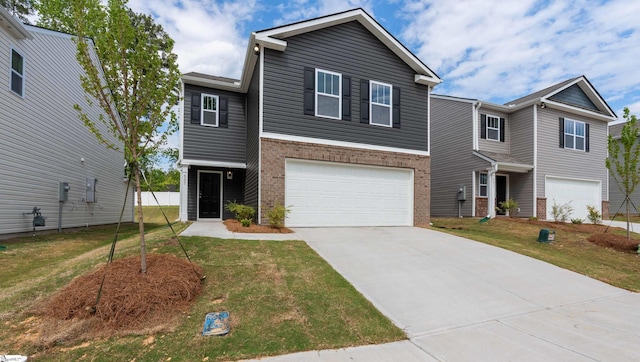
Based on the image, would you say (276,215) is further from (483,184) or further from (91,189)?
(483,184)

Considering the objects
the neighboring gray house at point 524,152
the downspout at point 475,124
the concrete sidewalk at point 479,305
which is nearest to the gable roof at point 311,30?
the downspout at point 475,124

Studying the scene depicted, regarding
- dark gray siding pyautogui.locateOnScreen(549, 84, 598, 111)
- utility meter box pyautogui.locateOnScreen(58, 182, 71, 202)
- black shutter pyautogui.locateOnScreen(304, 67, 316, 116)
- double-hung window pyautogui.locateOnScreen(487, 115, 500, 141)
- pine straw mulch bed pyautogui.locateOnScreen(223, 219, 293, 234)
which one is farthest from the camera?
dark gray siding pyautogui.locateOnScreen(549, 84, 598, 111)

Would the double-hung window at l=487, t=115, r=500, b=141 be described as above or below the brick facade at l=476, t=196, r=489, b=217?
above

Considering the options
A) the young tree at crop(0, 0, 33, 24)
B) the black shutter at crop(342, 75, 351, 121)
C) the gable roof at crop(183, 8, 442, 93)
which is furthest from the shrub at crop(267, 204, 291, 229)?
the young tree at crop(0, 0, 33, 24)

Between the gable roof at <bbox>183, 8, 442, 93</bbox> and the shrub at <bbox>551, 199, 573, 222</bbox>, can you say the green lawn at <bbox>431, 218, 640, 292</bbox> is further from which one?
the gable roof at <bbox>183, 8, 442, 93</bbox>

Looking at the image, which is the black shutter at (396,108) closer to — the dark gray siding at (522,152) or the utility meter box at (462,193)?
the utility meter box at (462,193)

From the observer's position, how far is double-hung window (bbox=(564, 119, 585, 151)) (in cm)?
1758

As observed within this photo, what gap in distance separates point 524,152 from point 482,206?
376cm

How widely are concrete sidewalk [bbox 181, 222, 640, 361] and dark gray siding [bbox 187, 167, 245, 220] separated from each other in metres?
5.94

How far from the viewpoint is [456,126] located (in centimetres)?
1753

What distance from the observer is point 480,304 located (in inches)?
200

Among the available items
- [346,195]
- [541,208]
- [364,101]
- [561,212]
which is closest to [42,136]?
[346,195]

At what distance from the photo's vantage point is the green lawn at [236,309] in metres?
3.42

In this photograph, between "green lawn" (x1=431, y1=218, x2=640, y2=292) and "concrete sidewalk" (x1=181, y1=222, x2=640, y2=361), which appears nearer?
"concrete sidewalk" (x1=181, y1=222, x2=640, y2=361)
